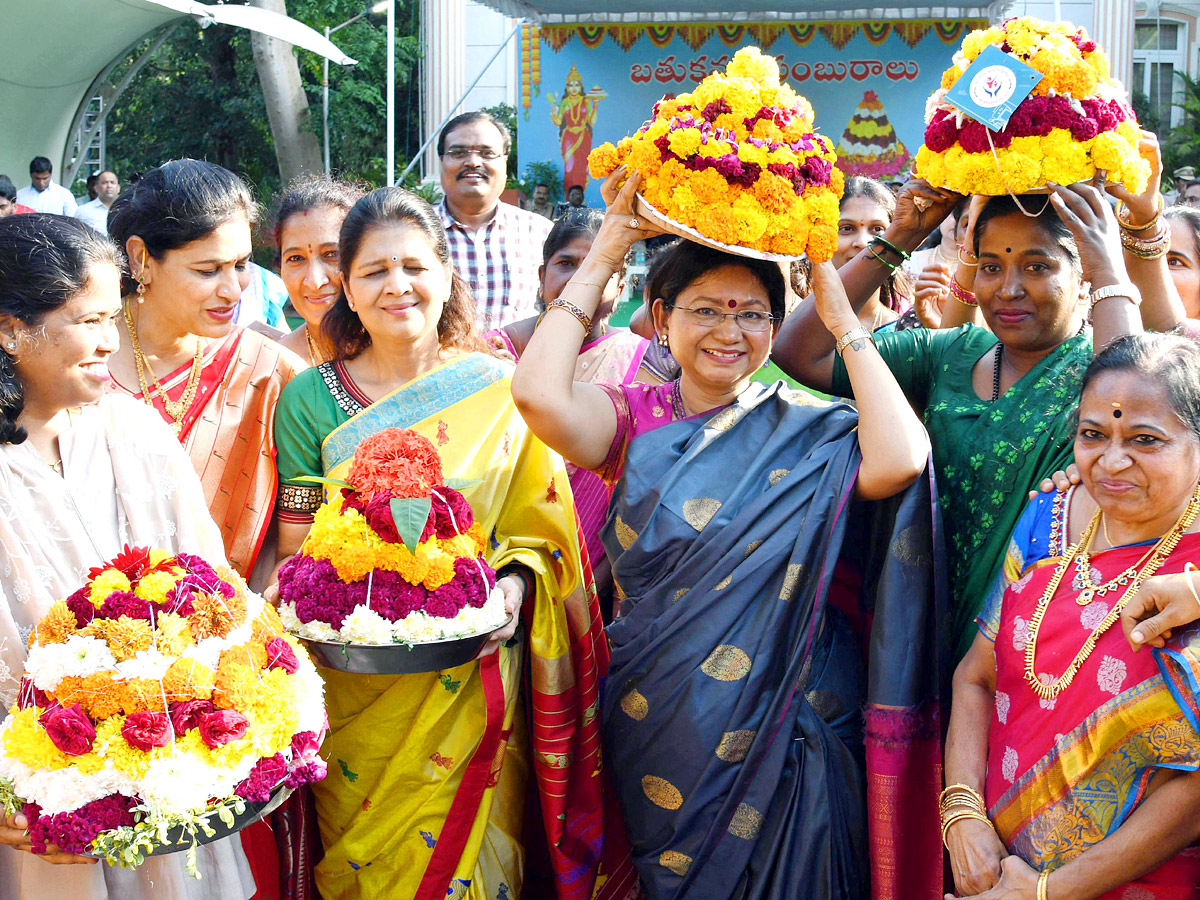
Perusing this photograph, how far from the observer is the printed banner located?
17.3 metres

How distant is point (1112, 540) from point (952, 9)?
15808 millimetres

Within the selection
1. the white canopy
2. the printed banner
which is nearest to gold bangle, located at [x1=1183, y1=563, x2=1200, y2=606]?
the white canopy

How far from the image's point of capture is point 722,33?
57.3 ft

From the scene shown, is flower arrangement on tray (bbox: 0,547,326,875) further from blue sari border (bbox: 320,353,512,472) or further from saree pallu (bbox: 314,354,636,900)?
blue sari border (bbox: 320,353,512,472)

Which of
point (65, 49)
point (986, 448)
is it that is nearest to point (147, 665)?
point (986, 448)

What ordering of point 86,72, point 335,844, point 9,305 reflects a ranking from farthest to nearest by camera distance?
point 86,72, point 335,844, point 9,305

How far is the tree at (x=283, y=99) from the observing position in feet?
63.7

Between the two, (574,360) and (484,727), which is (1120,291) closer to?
(574,360)

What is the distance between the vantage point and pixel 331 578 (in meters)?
2.73

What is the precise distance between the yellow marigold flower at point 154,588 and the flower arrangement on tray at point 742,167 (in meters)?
1.45

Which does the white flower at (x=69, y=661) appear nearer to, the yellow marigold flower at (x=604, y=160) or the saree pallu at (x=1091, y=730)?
the yellow marigold flower at (x=604, y=160)

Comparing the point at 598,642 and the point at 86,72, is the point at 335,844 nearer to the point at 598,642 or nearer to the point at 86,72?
the point at 598,642

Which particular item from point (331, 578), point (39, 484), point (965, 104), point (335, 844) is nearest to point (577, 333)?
point (331, 578)

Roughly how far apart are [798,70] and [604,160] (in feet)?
52.8
